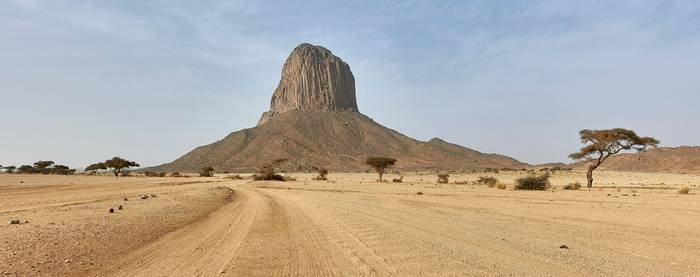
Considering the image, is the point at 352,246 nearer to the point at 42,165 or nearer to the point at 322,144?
the point at 42,165

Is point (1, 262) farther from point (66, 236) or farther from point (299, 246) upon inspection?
point (299, 246)

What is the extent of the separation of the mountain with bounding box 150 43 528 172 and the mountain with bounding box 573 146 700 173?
4087cm

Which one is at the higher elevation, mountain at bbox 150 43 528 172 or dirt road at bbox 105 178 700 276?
mountain at bbox 150 43 528 172

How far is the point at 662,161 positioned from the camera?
112875 millimetres

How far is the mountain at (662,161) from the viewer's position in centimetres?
10656

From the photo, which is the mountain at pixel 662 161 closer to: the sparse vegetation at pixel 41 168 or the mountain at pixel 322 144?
the mountain at pixel 322 144

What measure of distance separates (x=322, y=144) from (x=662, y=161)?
90.9 m

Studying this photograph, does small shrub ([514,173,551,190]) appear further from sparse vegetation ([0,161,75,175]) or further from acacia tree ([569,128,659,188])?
sparse vegetation ([0,161,75,175])

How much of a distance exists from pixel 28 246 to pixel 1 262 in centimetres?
161

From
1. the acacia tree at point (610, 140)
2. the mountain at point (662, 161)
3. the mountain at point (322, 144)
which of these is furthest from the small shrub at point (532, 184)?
the mountain at point (322, 144)

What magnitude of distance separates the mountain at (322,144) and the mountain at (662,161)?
134 feet

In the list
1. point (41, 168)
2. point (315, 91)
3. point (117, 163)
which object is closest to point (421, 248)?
point (117, 163)

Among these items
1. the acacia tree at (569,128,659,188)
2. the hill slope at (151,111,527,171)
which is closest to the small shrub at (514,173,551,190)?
the acacia tree at (569,128,659,188)

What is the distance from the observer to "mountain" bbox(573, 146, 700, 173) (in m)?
107
